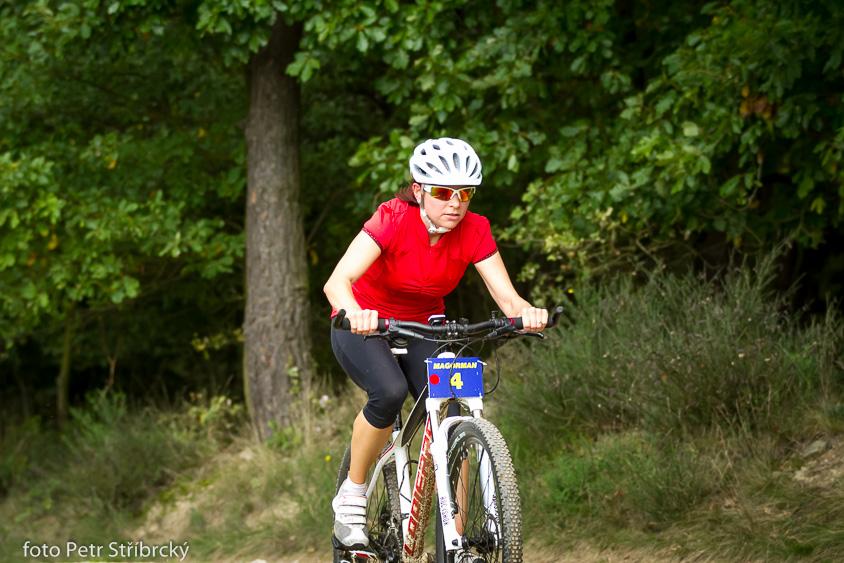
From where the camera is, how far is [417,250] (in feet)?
14.2

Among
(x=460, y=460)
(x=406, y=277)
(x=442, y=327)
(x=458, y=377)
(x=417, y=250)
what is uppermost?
(x=417, y=250)

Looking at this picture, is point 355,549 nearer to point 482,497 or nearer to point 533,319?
point 482,497

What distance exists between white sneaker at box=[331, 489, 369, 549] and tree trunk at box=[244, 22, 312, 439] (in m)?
4.82

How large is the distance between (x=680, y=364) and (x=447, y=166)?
2.63 m

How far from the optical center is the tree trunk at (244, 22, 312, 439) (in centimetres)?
947

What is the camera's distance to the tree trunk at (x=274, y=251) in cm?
947

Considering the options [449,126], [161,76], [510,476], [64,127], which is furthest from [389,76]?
[510,476]

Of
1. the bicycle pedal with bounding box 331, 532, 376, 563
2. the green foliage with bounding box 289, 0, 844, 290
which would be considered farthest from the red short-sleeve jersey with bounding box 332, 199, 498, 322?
the green foliage with bounding box 289, 0, 844, 290

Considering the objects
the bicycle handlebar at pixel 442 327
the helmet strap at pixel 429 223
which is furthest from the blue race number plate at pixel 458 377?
the helmet strap at pixel 429 223

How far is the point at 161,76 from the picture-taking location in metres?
11.2

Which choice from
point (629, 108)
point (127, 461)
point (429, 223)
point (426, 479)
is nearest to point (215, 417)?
point (127, 461)

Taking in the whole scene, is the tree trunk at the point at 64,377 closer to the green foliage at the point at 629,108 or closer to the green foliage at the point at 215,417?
the green foliage at the point at 215,417

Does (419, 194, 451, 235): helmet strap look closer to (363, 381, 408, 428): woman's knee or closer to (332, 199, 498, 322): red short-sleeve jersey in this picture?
(332, 199, 498, 322): red short-sleeve jersey

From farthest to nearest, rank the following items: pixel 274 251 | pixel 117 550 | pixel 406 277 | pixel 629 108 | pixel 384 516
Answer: pixel 274 251 < pixel 117 550 < pixel 629 108 < pixel 384 516 < pixel 406 277
